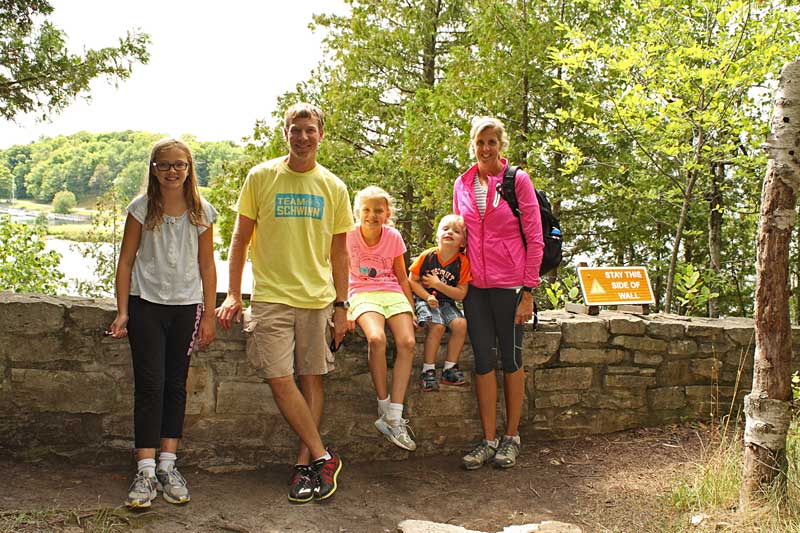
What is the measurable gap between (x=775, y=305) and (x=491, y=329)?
143 centimetres

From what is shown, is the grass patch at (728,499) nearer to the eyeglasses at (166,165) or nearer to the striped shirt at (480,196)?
the striped shirt at (480,196)

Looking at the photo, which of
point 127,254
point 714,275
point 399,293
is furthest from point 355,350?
point 714,275

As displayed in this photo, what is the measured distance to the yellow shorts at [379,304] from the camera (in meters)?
3.63

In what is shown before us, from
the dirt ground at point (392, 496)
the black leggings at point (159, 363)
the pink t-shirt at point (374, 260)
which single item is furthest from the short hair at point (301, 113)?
the dirt ground at point (392, 496)

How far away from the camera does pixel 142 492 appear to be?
9.82 feet

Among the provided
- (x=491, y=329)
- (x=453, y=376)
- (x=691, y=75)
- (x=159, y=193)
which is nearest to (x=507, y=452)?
(x=453, y=376)

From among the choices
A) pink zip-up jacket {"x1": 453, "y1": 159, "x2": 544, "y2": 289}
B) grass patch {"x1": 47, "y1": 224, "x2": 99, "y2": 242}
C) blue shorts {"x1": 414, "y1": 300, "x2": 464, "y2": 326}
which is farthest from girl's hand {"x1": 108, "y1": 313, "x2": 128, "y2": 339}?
grass patch {"x1": 47, "y1": 224, "x2": 99, "y2": 242}

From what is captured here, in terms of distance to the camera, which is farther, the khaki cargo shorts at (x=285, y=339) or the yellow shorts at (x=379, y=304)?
Result: the yellow shorts at (x=379, y=304)

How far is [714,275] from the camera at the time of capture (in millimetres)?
8438

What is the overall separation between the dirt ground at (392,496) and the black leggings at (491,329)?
2.15 feet

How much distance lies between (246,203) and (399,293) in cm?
101

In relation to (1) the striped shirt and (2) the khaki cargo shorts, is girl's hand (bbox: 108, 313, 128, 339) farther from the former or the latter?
(1) the striped shirt

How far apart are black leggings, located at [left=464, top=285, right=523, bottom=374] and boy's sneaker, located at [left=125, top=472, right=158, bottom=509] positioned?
5.97ft

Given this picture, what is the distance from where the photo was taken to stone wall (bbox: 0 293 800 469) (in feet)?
11.4
